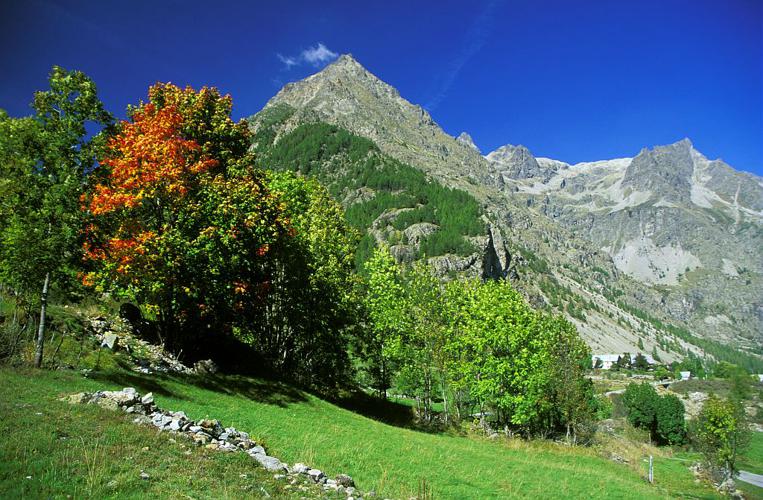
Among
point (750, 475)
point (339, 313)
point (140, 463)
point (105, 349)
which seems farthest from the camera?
point (750, 475)

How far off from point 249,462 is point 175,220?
1657 centimetres

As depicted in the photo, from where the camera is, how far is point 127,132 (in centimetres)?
Result: 2512

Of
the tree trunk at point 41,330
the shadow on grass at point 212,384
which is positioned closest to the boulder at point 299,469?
the shadow on grass at point 212,384

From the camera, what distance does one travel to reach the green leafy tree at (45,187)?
18.3 meters

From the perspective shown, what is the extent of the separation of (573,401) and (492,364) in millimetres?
15590

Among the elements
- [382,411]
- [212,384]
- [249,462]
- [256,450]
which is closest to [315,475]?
[249,462]

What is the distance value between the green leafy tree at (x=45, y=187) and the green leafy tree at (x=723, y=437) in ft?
243

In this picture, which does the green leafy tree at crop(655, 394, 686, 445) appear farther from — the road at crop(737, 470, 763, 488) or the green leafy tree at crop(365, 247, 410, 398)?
the green leafy tree at crop(365, 247, 410, 398)

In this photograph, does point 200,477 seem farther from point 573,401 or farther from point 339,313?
point 573,401

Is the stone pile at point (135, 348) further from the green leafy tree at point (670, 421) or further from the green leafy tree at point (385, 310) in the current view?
the green leafy tree at point (670, 421)

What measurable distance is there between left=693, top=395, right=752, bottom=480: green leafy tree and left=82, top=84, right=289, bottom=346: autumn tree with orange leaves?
211ft

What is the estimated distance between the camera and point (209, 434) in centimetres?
1455

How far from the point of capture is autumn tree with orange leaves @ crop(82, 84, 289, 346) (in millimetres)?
22625

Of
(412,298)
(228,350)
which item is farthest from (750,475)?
(228,350)
